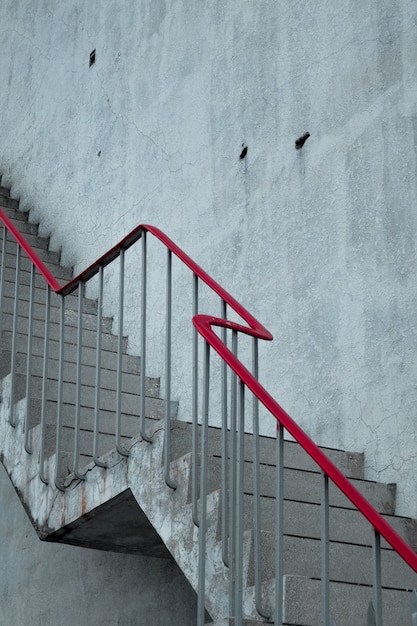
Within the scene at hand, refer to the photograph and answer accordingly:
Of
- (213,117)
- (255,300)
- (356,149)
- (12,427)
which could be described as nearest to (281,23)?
(213,117)

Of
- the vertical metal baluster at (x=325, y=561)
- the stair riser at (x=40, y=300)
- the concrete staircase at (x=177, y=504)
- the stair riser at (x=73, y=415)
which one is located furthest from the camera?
the stair riser at (x=40, y=300)

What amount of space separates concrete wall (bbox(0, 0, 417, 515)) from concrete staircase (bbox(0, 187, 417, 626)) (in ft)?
1.22

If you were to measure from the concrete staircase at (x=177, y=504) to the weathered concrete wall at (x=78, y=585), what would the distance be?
0.28 meters

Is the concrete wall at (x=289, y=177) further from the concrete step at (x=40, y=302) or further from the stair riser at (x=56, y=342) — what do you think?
the concrete step at (x=40, y=302)

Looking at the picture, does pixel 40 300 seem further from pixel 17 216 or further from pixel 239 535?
pixel 239 535

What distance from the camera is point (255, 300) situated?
465 cm

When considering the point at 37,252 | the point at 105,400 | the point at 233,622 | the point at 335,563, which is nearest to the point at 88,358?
the point at 105,400

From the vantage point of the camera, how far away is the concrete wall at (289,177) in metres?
3.96

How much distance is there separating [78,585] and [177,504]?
207cm

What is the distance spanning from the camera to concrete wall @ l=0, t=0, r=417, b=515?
3.96m

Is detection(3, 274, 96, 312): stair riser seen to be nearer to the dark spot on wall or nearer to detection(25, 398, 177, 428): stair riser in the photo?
detection(25, 398, 177, 428): stair riser

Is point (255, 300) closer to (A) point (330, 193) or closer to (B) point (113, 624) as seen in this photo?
(A) point (330, 193)

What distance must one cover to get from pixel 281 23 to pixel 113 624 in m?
2.91

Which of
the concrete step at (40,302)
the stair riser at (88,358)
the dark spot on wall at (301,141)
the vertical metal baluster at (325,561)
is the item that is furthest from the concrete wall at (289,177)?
the vertical metal baluster at (325,561)
